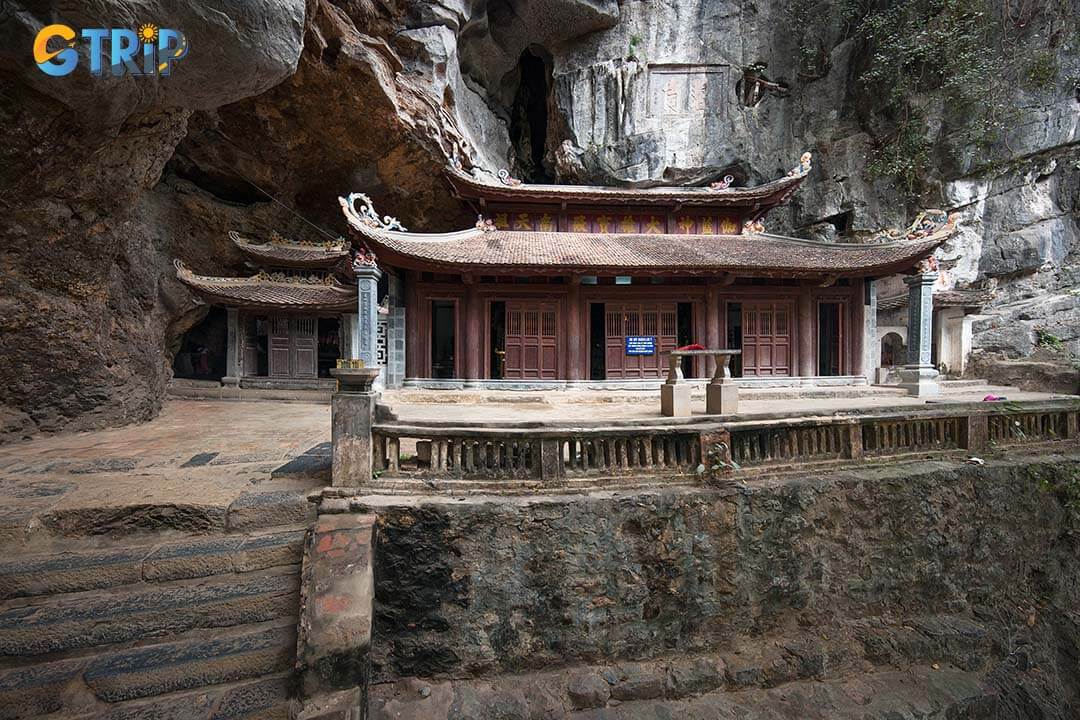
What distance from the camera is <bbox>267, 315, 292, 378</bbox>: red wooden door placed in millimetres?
15727

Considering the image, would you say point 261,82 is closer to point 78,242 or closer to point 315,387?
point 78,242

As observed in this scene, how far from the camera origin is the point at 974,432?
21.0 feet

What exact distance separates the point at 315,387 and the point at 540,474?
1328cm

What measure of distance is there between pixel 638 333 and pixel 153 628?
39.2ft

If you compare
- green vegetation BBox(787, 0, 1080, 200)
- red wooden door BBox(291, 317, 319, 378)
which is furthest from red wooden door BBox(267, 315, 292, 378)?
green vegetation BBox(787, 0, 1080, 200)

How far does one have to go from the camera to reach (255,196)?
16672 millimetres

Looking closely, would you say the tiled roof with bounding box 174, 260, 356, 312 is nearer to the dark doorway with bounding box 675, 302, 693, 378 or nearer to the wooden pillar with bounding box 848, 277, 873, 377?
the dark doorway with bounding box 675, 302, 693, 378

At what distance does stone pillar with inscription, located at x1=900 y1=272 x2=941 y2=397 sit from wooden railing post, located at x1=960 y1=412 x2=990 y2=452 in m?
5.50

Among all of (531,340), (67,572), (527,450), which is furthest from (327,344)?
(527,450)

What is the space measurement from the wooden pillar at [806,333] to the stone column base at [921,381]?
7.85ft

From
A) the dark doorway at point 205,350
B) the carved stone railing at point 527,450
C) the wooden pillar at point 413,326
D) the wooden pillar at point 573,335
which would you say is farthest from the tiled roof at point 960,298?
the dark doorway at point 205,350

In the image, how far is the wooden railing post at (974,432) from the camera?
6.38 m

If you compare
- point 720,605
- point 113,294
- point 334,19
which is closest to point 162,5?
point 113,294

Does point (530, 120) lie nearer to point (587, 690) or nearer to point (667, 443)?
point (667, 443)
